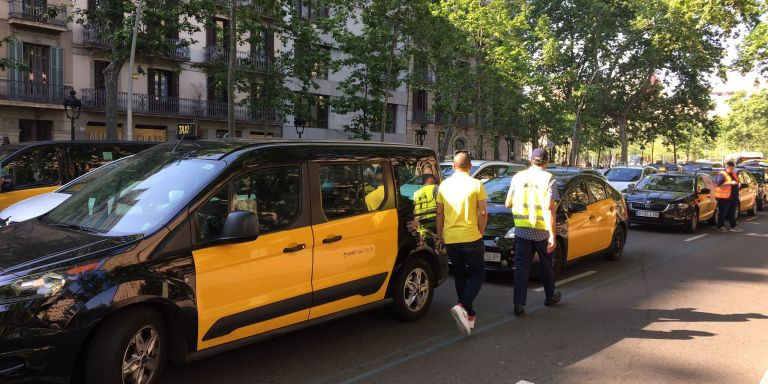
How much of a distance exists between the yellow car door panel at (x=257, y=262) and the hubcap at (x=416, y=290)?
144 centimetres

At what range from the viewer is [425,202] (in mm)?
5883

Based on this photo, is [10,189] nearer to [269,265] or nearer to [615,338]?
[269,265]

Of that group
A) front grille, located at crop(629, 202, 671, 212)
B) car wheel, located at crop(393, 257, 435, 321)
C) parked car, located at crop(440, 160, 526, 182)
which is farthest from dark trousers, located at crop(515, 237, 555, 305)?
front grille, located at crop(629, 202, 671, 212)

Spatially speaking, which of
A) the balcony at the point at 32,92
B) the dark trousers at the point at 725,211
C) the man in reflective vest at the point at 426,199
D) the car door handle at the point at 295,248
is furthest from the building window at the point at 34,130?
the dark trousers at the point at 725,211

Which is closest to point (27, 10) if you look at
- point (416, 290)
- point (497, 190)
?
point (497, 190)

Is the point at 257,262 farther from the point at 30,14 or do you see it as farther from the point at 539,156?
the point at 30,14

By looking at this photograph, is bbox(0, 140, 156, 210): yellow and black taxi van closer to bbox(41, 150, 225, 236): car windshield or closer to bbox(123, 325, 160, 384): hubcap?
bbox(41, 150, 225, 236): car windshield

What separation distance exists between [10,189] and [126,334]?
5682 millimetres

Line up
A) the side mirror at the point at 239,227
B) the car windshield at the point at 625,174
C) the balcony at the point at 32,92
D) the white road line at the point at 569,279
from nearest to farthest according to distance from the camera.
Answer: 1. the side mirror at the point at 239,227
2. the white road line at the point at 569,279
3. the car windshield at the point at 625,174
4. the balcony at the point at 32,92

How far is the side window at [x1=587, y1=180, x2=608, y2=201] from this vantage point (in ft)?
29.8

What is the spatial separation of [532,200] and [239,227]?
11.1ft

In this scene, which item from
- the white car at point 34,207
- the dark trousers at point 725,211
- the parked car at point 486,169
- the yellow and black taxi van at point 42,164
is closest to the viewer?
the white car at point 34,207

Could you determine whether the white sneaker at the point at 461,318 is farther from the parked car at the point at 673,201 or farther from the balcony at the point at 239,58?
the balcony at the point at 239,58

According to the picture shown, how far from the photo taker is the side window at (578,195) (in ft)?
27.4
